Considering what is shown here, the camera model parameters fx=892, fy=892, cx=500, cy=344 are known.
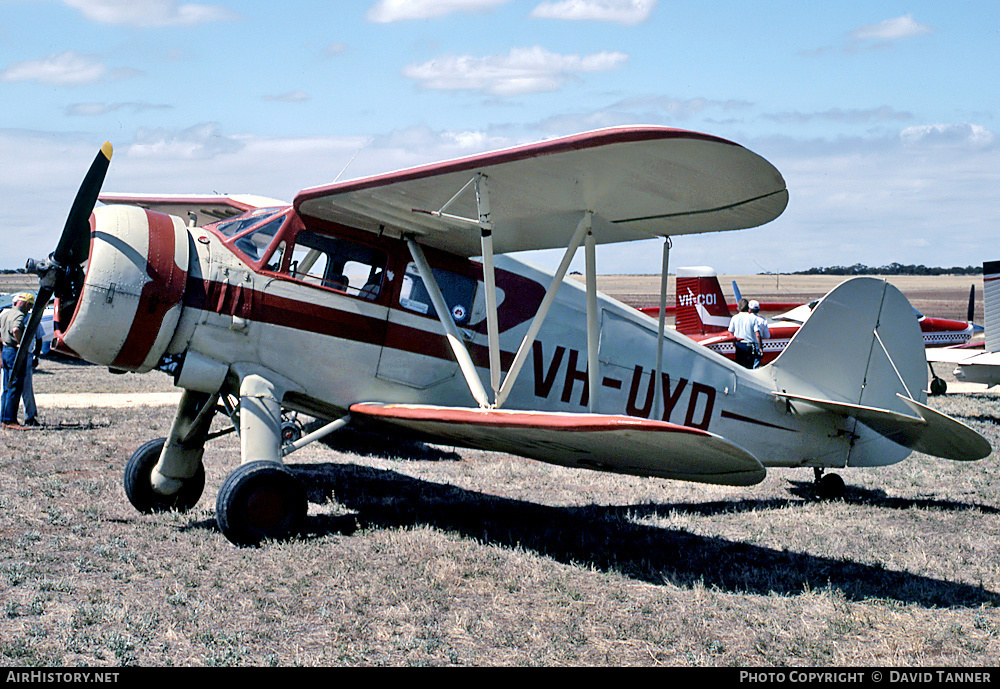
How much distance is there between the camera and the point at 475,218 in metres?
6.85

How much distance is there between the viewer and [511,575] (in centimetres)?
567

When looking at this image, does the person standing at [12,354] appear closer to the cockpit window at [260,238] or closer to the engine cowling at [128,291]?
the engine cowling at [128,291]

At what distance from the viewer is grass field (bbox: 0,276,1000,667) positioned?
448 centimetres

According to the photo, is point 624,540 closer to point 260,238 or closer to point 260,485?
point 260,485

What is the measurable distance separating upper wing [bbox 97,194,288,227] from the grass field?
2708mm

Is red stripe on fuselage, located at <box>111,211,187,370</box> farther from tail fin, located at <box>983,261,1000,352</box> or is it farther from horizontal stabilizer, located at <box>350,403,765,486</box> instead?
tail fin, located at <box>983,261,1000,352</box>

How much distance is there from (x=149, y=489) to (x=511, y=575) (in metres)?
3.40

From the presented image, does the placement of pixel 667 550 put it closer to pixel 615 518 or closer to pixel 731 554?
pixel 731 554

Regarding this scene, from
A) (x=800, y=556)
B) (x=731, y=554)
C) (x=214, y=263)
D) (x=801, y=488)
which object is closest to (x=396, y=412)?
(x=214, y=263)

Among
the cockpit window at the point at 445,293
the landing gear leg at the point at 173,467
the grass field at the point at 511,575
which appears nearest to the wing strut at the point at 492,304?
the cockpit window at the point at 445,293

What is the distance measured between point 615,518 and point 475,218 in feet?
9.42

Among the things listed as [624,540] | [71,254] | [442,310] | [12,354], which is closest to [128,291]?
Answer: [71,254]

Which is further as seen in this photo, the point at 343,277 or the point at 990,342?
the point at 990,342

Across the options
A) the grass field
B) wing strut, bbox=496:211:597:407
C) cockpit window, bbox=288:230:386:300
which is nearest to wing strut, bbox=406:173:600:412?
wing strut, bbox=496:211:597:407
